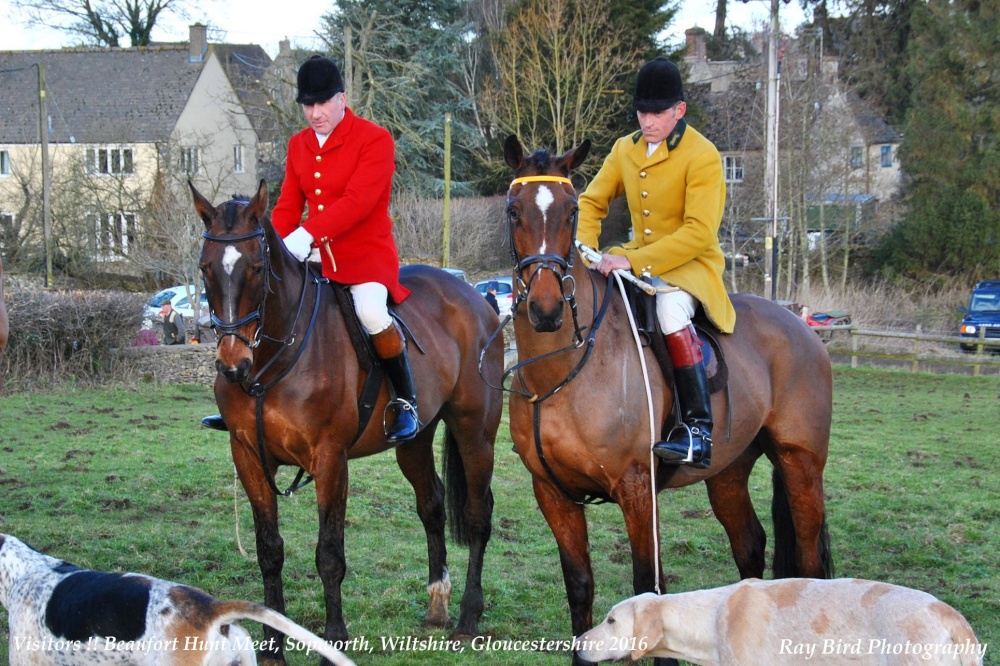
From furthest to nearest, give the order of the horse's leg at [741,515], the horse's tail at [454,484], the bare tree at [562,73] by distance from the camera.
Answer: the bare tree at [562,73], the horse's tail at [454,484], the horse's leg at [741,515]

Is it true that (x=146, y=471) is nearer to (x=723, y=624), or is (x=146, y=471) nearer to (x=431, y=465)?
(x=431, y=465)

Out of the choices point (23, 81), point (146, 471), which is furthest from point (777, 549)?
point (23, 81)

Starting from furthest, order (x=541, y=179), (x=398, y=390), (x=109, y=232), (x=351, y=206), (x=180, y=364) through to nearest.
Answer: (x=109, y=232)
(x=180, y=364)
(x=398, y=390)
(x=351, y=206)
(x=541, y=179)

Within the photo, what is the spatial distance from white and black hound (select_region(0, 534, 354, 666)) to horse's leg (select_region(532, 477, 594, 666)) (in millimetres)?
1599

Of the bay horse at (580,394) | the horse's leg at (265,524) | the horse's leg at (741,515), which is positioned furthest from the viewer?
the horse's leg at (741,515)

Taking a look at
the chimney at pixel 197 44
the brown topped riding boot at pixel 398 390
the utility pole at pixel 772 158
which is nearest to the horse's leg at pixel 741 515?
the brown topped riding boot at pixel 398 390

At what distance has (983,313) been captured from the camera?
31.0 metres

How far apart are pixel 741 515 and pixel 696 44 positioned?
5054cm

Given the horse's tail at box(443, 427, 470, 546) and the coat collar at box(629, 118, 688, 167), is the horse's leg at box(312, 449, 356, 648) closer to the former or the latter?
the horse's tail at box(443, 427, 470, 546)

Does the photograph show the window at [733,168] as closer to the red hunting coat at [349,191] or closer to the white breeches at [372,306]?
the red hunting coat at [349,191]

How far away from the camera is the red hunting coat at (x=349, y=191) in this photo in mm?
5902

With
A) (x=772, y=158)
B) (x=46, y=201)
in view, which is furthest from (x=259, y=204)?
(x=46, y=201)

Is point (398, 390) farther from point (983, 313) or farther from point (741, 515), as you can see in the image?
point (983, 313)

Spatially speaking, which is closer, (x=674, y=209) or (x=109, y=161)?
(x=674, y=209)
